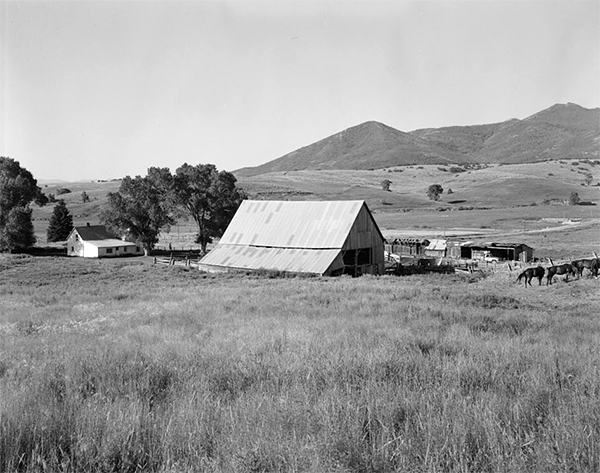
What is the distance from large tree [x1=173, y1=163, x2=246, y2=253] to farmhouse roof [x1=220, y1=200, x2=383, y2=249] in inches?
526

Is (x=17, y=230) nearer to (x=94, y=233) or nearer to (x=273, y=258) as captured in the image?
(x=94, y=233)

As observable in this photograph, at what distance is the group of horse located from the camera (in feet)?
101

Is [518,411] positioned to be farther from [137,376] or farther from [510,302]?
[510,302]

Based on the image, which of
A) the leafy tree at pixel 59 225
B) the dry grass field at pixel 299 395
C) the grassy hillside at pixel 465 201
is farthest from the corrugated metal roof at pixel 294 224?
the leafy tree at pixel 59 225

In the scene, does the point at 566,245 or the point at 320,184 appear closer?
the point at 566,245

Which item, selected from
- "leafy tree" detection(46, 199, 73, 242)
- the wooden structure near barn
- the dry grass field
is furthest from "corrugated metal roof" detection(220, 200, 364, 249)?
"leafy tree" detection(46, 199, 73, 242)

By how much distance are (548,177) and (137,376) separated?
179254mm

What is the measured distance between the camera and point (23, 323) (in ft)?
43.8

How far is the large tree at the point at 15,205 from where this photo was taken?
57875 millimetres

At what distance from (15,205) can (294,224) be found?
38899mm

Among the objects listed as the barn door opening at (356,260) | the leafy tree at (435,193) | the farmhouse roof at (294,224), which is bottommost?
the barn door opening at (356,260)

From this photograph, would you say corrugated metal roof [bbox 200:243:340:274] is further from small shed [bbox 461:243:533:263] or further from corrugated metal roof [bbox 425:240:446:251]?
corrugated metal roof [bbox 425:240:446:251]

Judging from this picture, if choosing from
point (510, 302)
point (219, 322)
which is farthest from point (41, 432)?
point (510, 302)

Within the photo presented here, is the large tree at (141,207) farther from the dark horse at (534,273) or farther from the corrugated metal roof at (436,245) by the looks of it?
the dark horse at (534,273)
